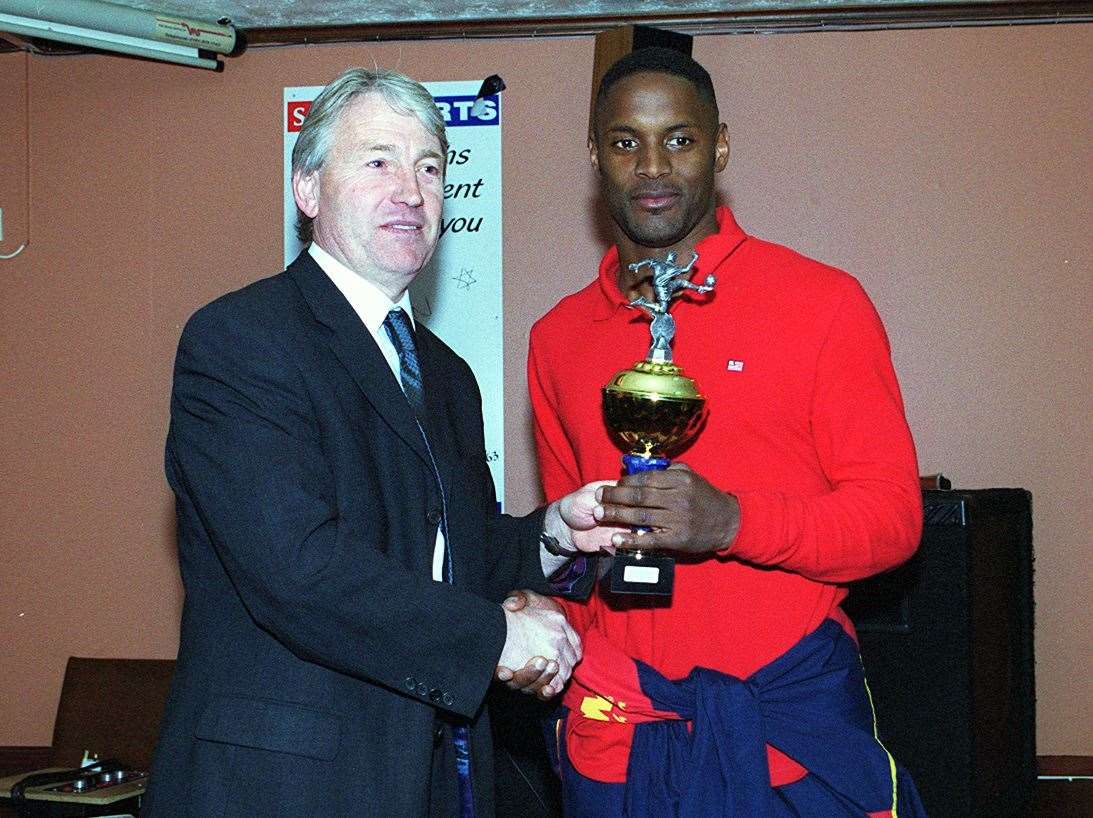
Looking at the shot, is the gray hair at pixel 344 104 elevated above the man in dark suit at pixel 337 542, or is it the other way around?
the gray hair at pixel 344 104

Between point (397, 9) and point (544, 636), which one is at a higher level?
point (397, 9)

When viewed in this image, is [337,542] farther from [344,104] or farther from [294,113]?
[294,113]

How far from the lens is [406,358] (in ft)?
6.65

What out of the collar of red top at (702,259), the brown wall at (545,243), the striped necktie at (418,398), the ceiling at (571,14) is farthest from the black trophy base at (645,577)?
the ceiling at (571,14)

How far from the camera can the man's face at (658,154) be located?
206 centimetres

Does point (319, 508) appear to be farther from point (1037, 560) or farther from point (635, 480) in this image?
point (1037, 560)

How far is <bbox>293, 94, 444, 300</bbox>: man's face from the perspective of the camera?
1972mm

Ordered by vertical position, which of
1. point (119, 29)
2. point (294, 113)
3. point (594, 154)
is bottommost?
point (594, 154)

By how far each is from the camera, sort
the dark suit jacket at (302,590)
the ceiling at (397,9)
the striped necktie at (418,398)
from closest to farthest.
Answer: the dark suit jacket at (302,590)
the striped necktie at (418,398)
the ceiling at (397,9)

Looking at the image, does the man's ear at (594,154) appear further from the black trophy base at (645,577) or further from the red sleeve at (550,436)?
the black trophy base at (645,577)

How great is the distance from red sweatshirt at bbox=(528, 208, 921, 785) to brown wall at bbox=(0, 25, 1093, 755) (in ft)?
6.82

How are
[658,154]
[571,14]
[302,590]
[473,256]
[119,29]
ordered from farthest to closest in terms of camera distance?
[473,256] < [571,14] < [119,29] < [658,154] < [302,590]

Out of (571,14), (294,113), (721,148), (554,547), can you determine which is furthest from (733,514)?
(294,113)

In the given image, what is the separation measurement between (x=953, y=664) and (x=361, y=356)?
6.10ft
